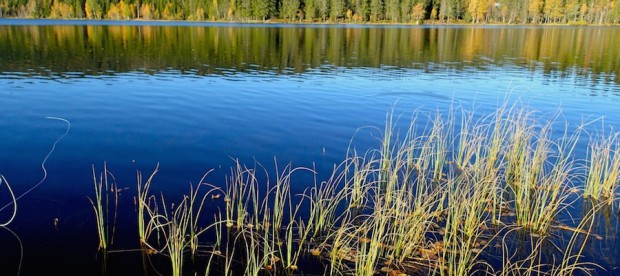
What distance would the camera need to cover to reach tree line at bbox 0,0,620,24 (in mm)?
183875

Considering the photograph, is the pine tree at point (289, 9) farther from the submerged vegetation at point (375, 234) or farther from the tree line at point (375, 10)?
the submerged vegetation at point (375, 234)

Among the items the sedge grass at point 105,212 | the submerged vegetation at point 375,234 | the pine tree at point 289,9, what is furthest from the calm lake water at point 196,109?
the pine tree at point 289,9

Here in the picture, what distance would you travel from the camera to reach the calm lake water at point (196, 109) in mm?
11852

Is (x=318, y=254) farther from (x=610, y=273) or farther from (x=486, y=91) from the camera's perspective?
(x=486, y=91)

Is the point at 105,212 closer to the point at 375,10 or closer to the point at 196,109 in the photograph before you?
the point at 196,109

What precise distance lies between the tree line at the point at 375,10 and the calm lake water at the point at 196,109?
13685 cm

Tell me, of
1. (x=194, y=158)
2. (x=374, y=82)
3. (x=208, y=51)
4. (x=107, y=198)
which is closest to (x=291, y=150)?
(x=194, y=158)

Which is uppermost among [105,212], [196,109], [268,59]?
[268,59]

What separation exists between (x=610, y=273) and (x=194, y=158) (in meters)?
12.8

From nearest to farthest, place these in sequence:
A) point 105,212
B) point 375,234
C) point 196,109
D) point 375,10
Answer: point 375,234, point 105,212, point 196,109, point 375,10

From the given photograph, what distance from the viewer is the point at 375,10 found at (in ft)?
628

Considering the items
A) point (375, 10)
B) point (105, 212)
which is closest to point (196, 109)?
point (105, 212)

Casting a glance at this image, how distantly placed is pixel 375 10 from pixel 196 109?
579 ft

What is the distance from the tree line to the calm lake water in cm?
13685
